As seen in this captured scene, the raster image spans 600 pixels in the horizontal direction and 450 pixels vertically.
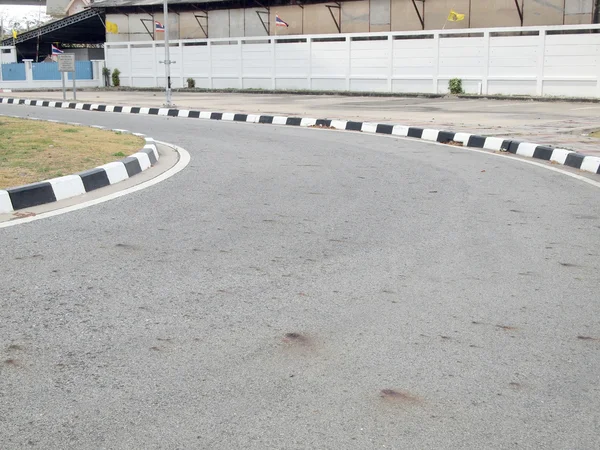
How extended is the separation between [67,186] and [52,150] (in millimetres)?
2730

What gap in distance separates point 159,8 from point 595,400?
42904 mm

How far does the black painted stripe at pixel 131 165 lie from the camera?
942cm

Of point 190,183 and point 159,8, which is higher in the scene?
point 159,8

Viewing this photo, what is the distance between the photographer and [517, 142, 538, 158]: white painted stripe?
11.9 m

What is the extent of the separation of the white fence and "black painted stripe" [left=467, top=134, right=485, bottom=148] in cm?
1412

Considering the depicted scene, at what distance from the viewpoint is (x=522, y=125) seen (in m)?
16.3

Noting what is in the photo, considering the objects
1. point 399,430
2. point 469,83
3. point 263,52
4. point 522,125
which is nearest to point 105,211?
point 399,430

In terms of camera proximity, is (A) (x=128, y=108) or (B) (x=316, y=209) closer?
(B) (x=316, y=209)

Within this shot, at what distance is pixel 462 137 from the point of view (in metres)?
13.7

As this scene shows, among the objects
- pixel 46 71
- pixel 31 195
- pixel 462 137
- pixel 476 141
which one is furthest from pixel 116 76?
pixel 31 195

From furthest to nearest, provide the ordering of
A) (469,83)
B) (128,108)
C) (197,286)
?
(469,83) → (128,108) → (197,286)

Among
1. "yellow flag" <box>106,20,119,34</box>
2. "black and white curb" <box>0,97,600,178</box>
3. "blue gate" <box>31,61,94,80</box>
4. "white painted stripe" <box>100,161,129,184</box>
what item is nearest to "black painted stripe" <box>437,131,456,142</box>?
"black and white curb" <box>0,97,600,178</box>

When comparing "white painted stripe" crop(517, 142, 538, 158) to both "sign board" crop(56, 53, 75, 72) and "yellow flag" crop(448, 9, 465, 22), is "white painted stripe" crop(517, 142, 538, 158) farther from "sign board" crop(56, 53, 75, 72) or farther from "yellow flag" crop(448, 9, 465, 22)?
"yellow flag" crop(448, 9, 465, 22)

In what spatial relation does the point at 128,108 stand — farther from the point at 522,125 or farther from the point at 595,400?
the point at 595,400
